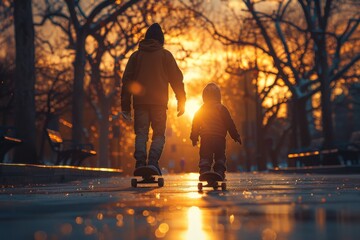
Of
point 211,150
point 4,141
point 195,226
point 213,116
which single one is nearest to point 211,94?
point 213,116

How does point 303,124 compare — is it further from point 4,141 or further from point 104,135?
point 4,141

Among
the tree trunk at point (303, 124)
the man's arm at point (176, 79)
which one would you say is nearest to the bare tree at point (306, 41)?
the tree trunk at point (303, 124)

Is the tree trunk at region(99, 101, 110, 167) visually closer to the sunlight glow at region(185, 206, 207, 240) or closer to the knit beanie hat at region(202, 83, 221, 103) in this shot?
the knit beanie hat at region(202, 83, 221, 103)

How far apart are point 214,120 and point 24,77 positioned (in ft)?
30.6

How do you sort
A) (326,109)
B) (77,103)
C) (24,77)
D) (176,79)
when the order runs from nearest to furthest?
(176,79) < (24,77) < (326,109) < (77,103)

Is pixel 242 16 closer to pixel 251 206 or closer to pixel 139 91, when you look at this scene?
pixel 139 91

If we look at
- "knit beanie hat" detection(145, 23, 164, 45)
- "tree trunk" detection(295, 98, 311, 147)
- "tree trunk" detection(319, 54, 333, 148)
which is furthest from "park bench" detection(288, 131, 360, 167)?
"knit beanie hat" detection(145, 23, 164, 45)

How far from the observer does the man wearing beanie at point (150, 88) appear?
33.4ft

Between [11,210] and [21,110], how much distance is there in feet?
43.2

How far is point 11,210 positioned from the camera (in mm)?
5242

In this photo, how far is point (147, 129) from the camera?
10172 millimetres

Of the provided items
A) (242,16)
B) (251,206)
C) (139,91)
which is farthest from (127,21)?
(251,206)

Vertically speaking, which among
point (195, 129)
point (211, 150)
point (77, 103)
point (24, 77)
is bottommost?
point (211, 150)

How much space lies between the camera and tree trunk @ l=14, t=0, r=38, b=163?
59.2 ft
